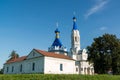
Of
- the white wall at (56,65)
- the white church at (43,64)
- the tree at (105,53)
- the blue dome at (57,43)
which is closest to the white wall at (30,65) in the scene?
the white church at (43,64)

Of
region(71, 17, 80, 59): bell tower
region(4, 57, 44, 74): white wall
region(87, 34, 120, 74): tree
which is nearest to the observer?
region(4, 57, 44, 74): white wall

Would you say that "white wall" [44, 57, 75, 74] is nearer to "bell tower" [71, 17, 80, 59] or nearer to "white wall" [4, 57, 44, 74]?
"white wall" [4, 57, 44, 74]

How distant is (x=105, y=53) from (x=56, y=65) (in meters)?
12.3

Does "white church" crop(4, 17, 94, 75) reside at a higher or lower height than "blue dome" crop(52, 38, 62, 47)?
lower

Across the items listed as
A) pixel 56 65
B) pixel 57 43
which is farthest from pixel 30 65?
pixel 57 43

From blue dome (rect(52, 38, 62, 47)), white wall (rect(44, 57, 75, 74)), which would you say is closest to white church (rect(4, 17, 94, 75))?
white wall (rect(44, 57, 75, 74))

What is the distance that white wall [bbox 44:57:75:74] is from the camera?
134ft

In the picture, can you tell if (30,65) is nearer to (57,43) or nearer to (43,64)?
(43,64)

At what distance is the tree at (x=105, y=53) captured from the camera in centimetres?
4387

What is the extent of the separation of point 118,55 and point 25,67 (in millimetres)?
22731

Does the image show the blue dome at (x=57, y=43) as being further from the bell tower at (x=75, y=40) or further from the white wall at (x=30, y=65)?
the white wall at (x=30, y=65)

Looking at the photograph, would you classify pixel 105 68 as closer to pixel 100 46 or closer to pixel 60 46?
pixel 100 46

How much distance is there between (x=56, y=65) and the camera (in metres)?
42.3

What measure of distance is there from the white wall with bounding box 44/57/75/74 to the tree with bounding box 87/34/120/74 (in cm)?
617
